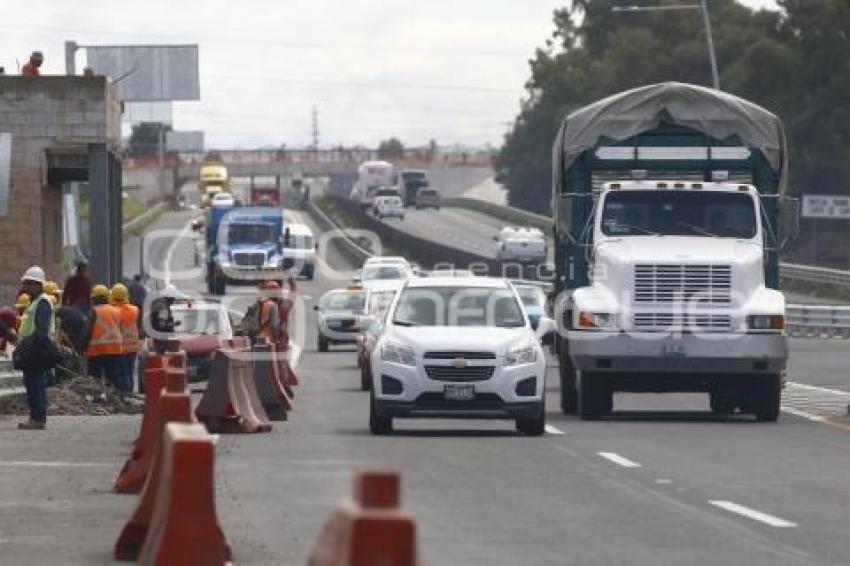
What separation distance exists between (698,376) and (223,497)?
1076cm

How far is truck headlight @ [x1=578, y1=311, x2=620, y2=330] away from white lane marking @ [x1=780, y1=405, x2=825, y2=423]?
278 cm

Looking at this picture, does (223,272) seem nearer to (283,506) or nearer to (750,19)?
(750,19)

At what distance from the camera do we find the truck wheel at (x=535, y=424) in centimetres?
2358

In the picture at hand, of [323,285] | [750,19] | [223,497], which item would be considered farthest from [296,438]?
[750,19]

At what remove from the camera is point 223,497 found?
16.5 metres

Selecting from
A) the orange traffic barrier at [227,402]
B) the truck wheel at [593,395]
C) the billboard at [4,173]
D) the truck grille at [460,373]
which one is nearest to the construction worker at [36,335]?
the billboard at [4,173]

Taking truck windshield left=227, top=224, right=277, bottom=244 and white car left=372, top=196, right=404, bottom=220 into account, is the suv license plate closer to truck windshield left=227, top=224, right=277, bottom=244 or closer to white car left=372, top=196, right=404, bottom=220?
truck windshield left=227, top=224, right=277, bottom=244

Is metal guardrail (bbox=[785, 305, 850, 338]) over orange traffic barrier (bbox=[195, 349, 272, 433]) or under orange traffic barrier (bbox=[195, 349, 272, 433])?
under

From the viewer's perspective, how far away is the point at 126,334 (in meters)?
29.3

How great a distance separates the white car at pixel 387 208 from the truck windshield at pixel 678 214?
114m

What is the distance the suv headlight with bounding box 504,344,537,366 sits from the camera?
23.6 m

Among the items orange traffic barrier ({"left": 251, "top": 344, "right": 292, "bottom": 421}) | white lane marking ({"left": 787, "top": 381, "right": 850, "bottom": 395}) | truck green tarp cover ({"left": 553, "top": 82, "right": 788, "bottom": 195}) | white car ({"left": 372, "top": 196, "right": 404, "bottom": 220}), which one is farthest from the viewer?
white car ({"left": 372, "top": 196, "right": 404, "bottom": 220})

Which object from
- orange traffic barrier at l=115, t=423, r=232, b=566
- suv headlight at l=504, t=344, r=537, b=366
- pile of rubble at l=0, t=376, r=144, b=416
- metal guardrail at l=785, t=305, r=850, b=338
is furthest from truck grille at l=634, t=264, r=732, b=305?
metal guardrail at l=785, t=305, r=850, b=338

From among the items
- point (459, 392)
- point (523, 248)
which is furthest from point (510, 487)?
point (523, 248)
